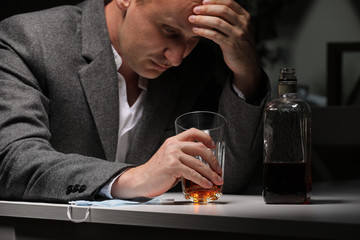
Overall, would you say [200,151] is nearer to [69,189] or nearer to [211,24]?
[69,189]

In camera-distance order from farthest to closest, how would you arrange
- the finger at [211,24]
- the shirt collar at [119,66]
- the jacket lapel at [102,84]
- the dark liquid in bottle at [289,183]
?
the shirt collar at [119,66] → the jacket lapel at [102,84] → the finger at [211,24] → the dark liquid in bottle at [289,183]

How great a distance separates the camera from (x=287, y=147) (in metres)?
1.12

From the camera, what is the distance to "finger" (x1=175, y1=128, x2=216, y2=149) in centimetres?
116

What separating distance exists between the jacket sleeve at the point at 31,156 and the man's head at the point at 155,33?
28 cm

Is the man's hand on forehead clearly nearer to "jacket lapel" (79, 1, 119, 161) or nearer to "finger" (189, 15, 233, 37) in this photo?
"finger" (189, 15, 233, 37)

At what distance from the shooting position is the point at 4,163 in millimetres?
1335

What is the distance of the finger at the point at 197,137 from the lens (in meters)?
1.16

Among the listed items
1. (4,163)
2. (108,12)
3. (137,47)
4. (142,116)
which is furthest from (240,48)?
(4,163)

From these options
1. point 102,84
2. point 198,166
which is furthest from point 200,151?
point 102,84

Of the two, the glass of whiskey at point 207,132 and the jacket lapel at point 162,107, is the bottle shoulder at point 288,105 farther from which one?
the jacket lapel at point 162,107

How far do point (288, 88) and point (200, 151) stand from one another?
0.70 feet

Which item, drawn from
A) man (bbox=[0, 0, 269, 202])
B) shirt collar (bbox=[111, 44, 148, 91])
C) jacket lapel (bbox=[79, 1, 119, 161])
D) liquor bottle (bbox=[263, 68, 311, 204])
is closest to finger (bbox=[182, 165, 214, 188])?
man (bbox=[0, 0, 269, 202])

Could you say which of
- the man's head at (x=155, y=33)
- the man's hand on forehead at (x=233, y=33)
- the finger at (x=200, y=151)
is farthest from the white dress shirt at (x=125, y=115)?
the finger at (x=200, y=151)

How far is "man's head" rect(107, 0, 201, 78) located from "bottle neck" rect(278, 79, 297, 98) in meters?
0.39
